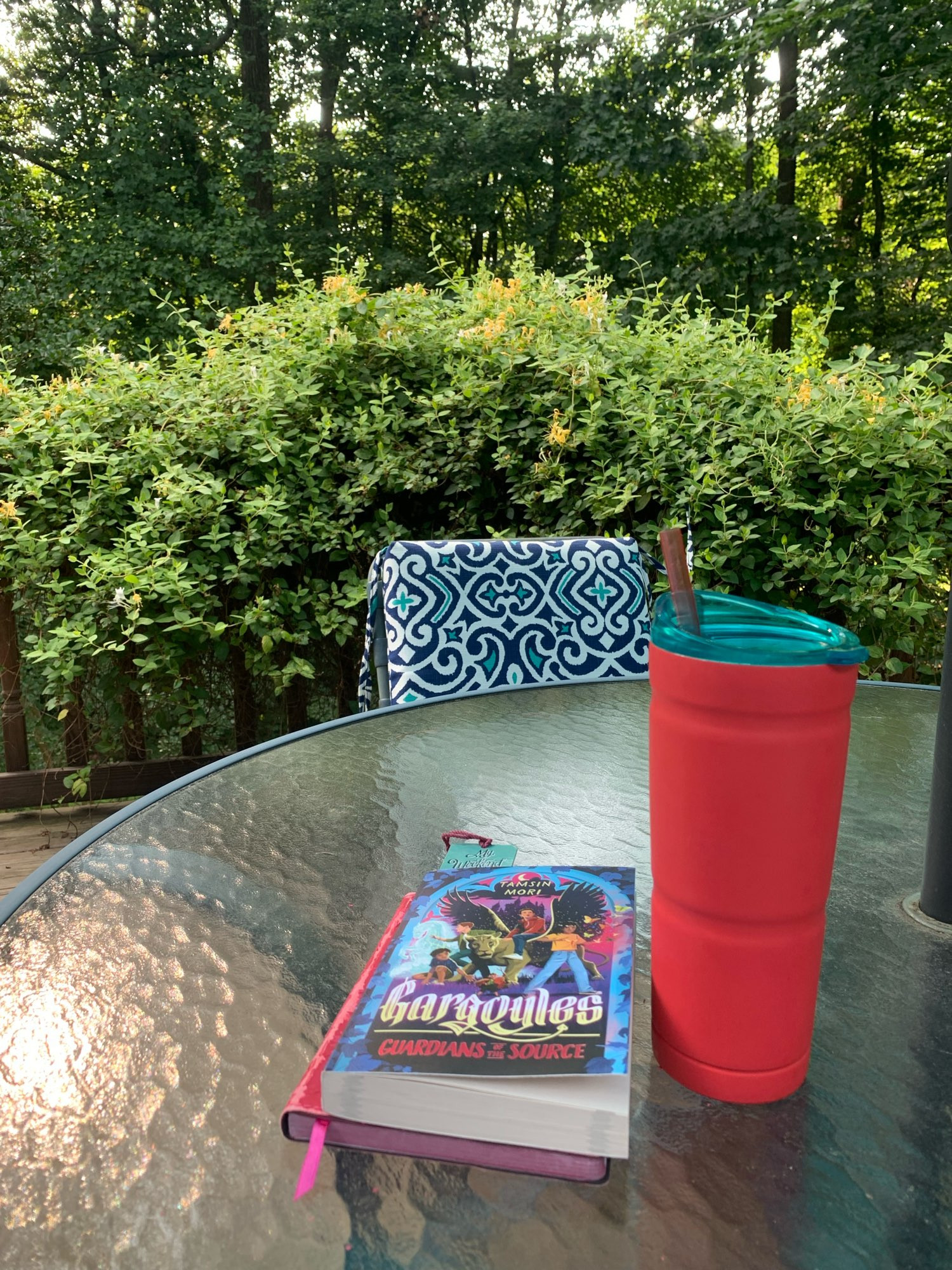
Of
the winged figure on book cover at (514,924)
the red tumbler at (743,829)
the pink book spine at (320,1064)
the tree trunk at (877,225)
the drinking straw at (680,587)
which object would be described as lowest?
the pink book spine at (320,1064)

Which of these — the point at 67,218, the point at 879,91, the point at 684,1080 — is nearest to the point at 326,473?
the point at 684,1080

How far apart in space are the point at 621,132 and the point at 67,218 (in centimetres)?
599

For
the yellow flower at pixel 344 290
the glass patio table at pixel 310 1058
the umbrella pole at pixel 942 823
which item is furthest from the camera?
the yellow flower at pixel 344 290

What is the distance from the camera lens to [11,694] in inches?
119

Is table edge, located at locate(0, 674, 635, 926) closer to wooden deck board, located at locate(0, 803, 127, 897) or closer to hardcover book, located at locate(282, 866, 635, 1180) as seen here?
hardcover book, located at locate(282, 866, 635, 1180)

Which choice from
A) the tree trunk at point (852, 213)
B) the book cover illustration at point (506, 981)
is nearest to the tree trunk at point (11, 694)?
the book cover illustration at point (506, 981)

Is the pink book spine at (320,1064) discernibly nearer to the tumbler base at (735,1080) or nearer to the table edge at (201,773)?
the tumbler base at (735,1080)

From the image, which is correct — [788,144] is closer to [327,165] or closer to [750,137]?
[750,137]

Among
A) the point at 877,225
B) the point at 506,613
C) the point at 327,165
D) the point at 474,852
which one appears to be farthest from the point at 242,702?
the point at 877,225

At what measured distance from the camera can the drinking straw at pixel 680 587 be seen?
46cm

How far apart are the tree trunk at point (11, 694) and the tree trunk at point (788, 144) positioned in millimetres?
7873

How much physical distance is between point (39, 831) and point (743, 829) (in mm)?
3008

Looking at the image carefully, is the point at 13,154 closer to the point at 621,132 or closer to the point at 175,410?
the point at 621,132

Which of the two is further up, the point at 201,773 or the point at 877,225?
the point at 877,225
